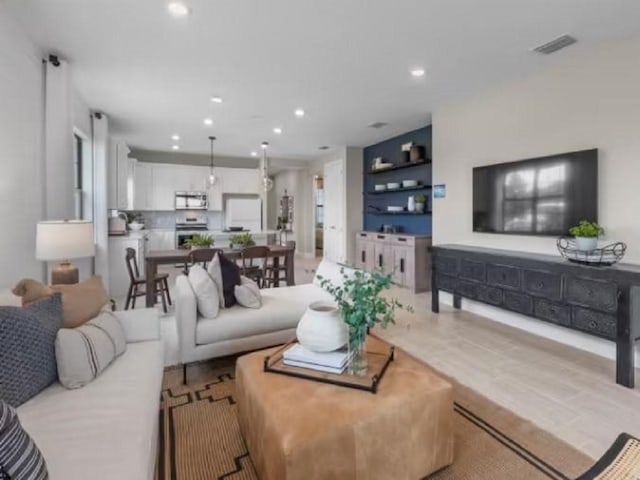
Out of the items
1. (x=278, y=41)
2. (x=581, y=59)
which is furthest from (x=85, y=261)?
(x=581, y=59)

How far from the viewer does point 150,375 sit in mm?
1821

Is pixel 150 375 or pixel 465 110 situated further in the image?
pixel 465 110

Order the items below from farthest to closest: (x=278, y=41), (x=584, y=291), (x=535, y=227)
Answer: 1. (x=535, y=227)
2. (x=278, y=41)
3. (x=584, y=291)

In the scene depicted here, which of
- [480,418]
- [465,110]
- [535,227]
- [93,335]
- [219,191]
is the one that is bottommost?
[480,418]

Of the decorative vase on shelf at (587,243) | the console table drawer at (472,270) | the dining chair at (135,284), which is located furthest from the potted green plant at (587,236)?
the dining chair at (135,284)

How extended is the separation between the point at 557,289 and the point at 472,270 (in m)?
0.95

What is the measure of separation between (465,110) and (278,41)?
269 cm

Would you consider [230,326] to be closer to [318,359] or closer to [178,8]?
[318,359]

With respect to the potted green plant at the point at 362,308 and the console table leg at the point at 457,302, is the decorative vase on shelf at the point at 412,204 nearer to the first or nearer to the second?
the console table leg at the point at 457,302

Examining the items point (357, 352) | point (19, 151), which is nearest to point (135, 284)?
point (19, 151)

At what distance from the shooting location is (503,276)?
11.7 ft

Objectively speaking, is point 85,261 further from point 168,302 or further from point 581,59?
point 581,59

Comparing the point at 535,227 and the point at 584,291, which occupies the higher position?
the point at 535,227

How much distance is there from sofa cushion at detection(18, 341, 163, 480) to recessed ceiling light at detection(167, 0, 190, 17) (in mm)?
2410
